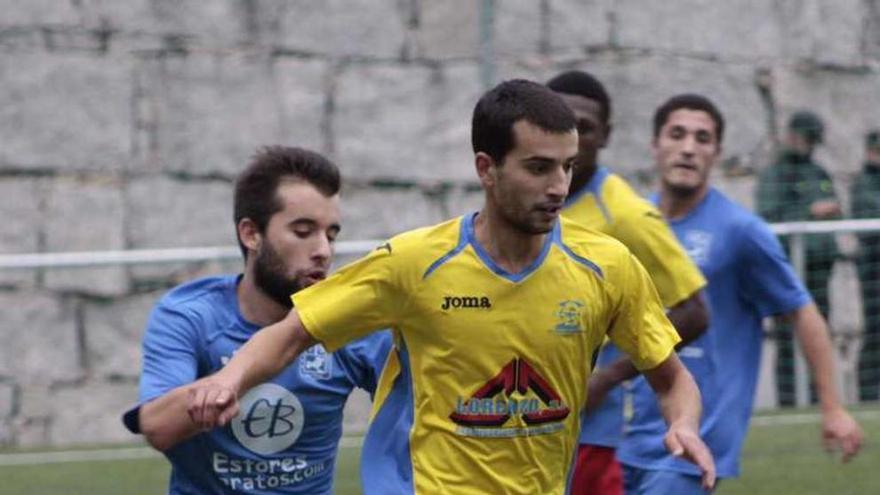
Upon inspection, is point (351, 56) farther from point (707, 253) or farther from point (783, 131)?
point (707, 253)

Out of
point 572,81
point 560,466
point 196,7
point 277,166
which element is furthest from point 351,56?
point 560,466

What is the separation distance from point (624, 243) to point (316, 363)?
1245mm

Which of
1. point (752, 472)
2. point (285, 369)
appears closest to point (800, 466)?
point (752, 472)

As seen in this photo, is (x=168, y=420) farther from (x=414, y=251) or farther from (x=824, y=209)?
(x=824, y=209)

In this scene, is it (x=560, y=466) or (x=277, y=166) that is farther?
(x=277, y=166)

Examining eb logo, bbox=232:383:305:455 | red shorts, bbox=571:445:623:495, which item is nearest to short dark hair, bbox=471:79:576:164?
eb logo, bbox=232:383:305:455

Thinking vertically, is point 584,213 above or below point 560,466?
above

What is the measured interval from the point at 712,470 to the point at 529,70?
8.15 meters

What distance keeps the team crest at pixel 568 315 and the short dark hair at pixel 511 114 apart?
391 millimetres

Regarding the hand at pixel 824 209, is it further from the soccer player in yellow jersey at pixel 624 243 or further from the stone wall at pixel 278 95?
the soccer player in yellow jersey at pixel 624 243

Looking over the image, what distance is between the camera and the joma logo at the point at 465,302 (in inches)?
224

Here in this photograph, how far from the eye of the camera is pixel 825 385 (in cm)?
758

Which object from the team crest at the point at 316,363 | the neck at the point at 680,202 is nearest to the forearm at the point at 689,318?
the neck at the point at 680,202

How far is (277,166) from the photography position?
21.5ft
